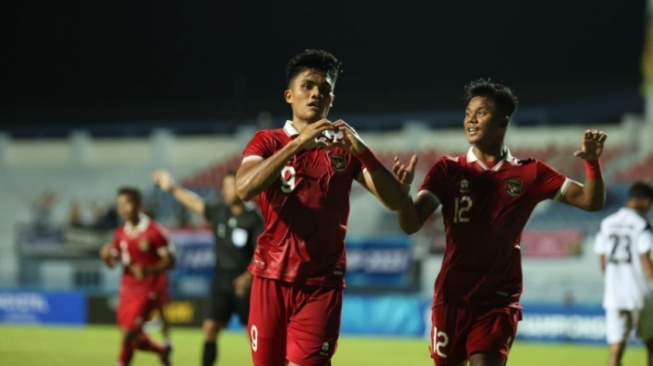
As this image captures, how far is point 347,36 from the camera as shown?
42750 mm

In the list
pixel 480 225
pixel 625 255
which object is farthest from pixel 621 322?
pixel 480 225

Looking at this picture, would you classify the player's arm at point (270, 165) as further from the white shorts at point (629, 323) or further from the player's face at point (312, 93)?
the white shorts at point (629, 323)

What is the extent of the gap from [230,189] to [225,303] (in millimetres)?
1159

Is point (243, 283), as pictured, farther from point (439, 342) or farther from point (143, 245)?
point (439, 342)

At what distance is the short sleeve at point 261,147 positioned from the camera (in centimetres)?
575

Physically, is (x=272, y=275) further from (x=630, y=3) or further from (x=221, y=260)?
(x=630, y=3)

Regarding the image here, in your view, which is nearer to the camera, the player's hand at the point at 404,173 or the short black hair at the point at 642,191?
the player's hand at the point at 404,173

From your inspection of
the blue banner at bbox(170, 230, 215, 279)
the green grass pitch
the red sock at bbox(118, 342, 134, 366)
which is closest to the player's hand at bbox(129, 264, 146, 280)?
the red sock at bbox(118, 342, 134, 366)

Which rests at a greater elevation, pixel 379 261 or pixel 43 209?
pixel 43 209

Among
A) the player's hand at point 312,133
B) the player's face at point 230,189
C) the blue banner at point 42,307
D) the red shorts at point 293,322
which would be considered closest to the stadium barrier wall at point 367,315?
the blue banner at point 42,307

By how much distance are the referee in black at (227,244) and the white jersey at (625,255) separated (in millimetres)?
3527

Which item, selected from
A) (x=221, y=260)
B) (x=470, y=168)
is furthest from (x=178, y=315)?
(x=470, y=168)

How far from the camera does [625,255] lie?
10922mm

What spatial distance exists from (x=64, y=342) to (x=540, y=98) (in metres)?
25.8
